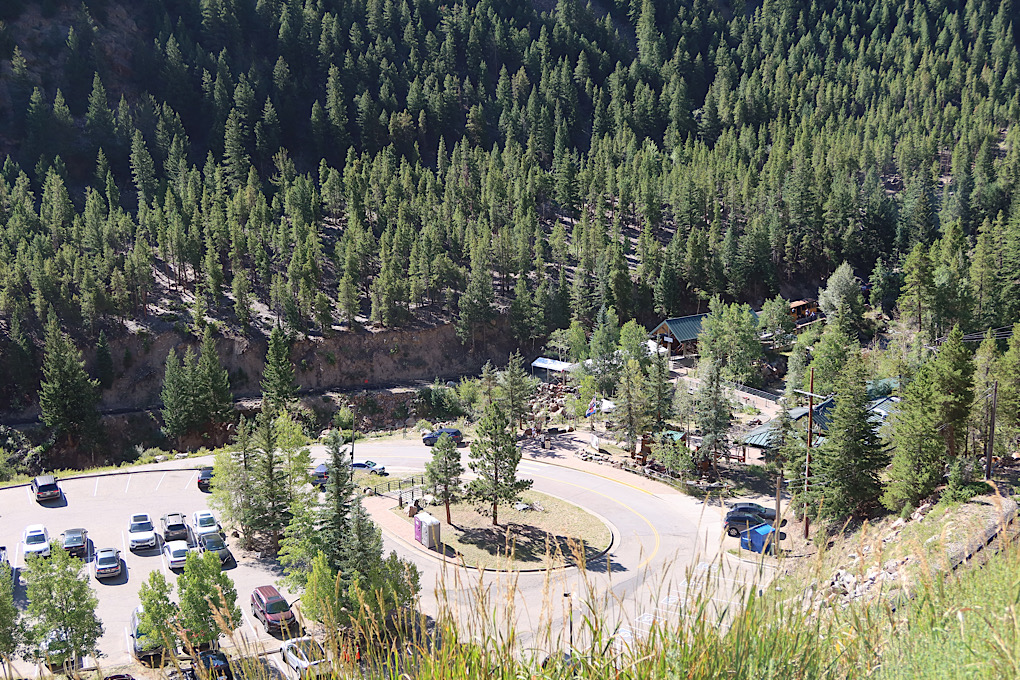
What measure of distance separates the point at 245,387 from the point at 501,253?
93.2 feet

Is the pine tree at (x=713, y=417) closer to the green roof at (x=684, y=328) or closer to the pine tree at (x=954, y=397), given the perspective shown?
the pine tree at (x=954, y=397)

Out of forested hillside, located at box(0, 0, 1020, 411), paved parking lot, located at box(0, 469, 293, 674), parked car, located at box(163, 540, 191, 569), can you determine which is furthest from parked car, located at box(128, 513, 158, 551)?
forested hillside, located at box(0, 0, 1020, 411)

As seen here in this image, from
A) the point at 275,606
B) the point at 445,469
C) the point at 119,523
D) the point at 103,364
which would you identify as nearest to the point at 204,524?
the point at 119,523

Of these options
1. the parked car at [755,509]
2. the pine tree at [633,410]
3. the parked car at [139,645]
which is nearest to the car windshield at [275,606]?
the parked car at [139,645]

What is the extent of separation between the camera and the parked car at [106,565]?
103 feet

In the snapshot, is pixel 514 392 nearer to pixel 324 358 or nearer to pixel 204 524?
pixel 204 524

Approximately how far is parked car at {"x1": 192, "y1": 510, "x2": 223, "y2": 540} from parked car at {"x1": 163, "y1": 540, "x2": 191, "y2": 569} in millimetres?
1157

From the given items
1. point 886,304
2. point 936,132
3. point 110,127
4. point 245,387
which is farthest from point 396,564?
point 936,132

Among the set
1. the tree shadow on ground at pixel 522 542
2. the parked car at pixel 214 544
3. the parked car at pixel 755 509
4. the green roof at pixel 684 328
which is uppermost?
the green roof at pixel 684 328

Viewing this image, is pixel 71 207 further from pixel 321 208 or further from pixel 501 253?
pixel 501 253

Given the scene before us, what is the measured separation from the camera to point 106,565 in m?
31.5

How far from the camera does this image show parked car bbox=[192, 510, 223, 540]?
35500 millimetres

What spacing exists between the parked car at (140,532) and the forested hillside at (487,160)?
1347 inches

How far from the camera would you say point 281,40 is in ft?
450
